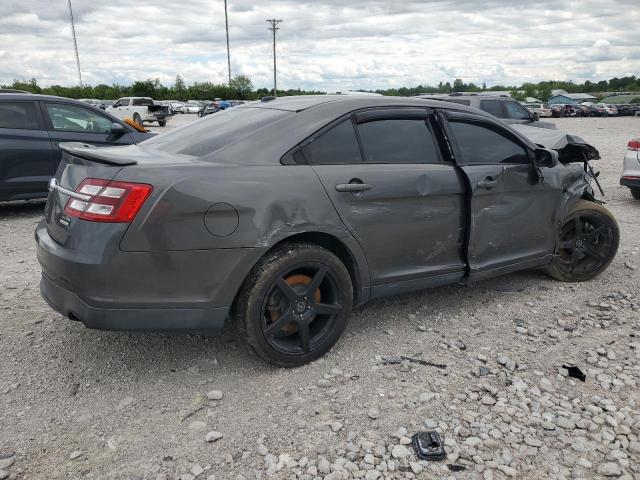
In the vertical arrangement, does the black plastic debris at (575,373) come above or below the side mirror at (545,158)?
below

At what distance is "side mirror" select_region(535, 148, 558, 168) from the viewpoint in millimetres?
4270

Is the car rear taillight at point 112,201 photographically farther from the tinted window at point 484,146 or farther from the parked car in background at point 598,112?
the parked car in background at point 598,112

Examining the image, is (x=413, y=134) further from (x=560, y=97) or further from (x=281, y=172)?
(x=560, y=97)

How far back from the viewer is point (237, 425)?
2764 mm

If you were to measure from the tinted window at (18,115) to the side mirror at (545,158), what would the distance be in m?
6.30

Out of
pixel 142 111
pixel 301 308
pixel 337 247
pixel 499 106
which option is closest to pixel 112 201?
pixel 301 308

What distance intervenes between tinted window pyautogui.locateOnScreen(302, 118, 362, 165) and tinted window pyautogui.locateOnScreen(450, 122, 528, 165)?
35.8 inches

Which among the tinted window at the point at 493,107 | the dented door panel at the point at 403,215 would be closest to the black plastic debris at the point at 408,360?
the dented door panel at the point at 403,215

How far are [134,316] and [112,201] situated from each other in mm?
596

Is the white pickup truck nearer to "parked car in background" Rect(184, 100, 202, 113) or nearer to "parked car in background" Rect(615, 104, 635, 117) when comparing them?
"parked car in background" Rect(184, 100, 202, 113)

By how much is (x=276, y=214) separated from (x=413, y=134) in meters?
1.28

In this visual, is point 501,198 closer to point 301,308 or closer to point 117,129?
point 301,308

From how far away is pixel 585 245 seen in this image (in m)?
4.85

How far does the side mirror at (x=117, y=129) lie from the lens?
7.38 meters
